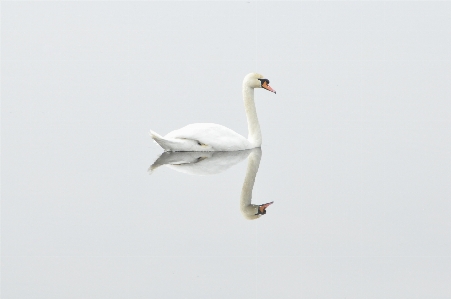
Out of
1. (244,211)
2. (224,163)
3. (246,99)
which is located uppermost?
(246,99)

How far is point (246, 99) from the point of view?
593 inches

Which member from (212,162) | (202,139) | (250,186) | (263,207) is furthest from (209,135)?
(263,207)

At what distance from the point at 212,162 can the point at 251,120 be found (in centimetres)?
184

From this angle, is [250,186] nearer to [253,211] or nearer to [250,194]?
[250,194]

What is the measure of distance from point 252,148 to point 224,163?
141 centimetres

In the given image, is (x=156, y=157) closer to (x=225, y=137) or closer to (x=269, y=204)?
(x=225, y=137)

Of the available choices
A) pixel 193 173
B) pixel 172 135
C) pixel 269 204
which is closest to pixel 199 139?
pixel 172 135

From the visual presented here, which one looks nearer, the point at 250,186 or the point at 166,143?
the point at 250,186

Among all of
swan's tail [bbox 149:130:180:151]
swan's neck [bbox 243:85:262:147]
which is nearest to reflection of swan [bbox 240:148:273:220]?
swan's neck [bbox 243:85:262:147]

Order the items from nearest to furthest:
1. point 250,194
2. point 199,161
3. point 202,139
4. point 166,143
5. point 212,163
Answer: point 250,194, point 212,163, point 199,161, point 166,143, point 202,139

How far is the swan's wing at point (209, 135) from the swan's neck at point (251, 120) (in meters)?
0.70

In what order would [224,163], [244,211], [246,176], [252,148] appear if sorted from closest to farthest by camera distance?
[244,211], [246,176], [224,163], [252,148]

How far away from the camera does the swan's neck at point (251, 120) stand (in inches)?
579

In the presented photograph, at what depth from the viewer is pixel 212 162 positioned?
13234mm
